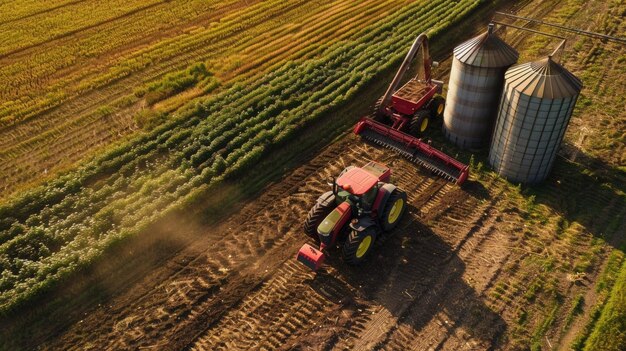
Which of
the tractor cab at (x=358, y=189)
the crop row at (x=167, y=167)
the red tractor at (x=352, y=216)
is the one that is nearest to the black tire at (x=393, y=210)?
the red tractor at (x=352, y=216)

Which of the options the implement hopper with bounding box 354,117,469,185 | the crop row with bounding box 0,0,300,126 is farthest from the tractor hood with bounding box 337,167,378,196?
the crop row with bounding box 0,0,300,126

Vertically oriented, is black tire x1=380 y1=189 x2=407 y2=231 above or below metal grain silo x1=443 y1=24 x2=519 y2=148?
below

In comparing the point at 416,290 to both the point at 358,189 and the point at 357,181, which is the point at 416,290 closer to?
the point at 358,189

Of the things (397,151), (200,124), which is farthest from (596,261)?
(200,124)

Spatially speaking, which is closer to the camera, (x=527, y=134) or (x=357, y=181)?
(x=357, y=181)

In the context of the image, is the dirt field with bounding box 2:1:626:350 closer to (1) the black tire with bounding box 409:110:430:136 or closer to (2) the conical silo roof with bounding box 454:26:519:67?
(1) the black tire with bounding box 409:110:430:136

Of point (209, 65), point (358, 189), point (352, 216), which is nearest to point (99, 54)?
point (209, 65)

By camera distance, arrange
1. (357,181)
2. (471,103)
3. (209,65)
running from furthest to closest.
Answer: (209,65)
(471,103)
(357,181)

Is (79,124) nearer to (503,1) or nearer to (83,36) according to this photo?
(83,36)
